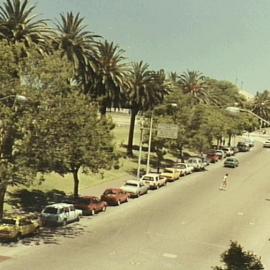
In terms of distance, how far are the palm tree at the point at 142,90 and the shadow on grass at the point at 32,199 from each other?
1088 inches

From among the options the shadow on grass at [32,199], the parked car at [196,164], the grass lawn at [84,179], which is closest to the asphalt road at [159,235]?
the shadow on grass at [32,199]

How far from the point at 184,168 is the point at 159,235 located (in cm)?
3381

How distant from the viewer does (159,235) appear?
36.3m

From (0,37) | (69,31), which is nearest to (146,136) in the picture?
(69,31)

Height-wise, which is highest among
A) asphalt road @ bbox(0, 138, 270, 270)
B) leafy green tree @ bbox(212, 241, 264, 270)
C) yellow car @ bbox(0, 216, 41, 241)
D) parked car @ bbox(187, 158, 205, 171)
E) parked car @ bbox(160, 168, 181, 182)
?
leafy green tree @ bbox(212, 241, 264, 270)

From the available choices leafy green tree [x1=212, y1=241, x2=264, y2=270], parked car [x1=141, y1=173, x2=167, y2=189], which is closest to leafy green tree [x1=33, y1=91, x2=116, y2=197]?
parked car [x1=141, y1=173, x2=167, y2=189]

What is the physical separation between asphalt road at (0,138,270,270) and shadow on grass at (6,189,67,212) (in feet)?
16.3

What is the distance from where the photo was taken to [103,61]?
6819 centimetres

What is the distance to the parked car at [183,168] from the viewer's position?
225 feet

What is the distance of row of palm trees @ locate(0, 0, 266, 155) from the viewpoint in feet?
172

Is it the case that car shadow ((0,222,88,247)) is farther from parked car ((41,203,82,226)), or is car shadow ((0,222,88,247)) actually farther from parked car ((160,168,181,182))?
parked car ((160,168,181,182))

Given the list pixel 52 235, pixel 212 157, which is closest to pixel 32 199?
pixel 52 235

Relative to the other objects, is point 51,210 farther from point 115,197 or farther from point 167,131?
point 167,131

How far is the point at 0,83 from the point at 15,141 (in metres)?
4.31
